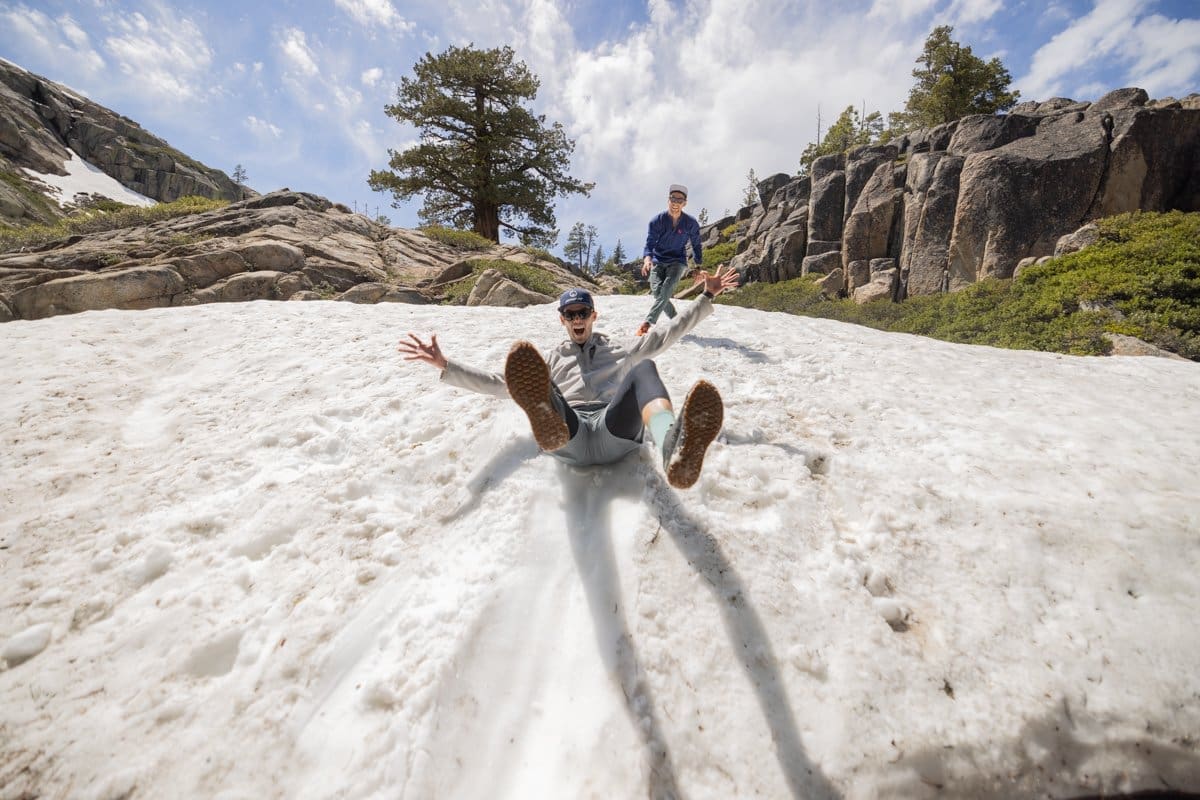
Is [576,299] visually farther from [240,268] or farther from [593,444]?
[240,268]

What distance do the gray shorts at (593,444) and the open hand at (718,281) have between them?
1.69 metres

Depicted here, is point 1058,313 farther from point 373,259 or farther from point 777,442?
point 373,259

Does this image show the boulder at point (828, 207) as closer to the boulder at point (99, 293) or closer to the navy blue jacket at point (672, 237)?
the navy blue jacket at point (672, 237)

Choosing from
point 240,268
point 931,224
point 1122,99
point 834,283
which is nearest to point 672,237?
point 240,268

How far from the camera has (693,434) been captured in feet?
8.09

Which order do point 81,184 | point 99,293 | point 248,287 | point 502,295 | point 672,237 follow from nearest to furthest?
point 672,237 < point 99,293 < point 248,287 < point 502,295 < point 81,184

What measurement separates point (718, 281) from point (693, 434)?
237cm

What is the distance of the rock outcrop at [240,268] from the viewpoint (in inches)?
416

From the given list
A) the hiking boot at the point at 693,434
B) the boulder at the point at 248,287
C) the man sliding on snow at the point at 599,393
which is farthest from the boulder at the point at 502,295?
the hiking boot at the point at 693,434

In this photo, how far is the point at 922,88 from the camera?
32.5m

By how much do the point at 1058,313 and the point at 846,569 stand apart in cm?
1328

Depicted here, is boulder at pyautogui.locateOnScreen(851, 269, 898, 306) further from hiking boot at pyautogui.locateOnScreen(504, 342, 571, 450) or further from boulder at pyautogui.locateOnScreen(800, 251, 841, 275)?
hiking boot at pyautogui.locateOnScreen(504, 342, 571, 450)

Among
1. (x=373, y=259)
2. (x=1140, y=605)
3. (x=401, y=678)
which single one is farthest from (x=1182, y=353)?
(x=373, y=259)

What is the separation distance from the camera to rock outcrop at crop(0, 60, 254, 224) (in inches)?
1938
